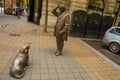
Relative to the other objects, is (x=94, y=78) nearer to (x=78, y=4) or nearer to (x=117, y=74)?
(x=117, y=74)

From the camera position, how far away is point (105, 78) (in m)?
4.67

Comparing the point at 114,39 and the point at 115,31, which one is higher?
the point at 115,31

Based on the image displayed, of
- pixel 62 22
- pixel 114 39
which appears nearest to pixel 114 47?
pixel 114 39

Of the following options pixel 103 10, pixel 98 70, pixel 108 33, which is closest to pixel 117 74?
pixel 98 70

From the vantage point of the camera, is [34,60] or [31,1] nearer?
[34,60]

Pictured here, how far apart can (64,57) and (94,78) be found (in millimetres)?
1789

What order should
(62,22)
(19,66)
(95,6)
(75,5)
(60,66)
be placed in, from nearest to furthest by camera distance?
(19,66)
(60,66)
(62,22)
(75,5)
(95,6)

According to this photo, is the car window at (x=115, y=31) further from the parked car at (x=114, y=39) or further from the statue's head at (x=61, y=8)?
the statue's head at (x=61, y=8)

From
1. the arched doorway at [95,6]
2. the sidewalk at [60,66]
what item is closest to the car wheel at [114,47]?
the sidewalk at [60,66]

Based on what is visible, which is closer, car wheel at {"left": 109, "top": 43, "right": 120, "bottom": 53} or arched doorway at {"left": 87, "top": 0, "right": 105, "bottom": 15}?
car wheel at {"left": 109, "top": 43, "right": 120, "bottom": 53}

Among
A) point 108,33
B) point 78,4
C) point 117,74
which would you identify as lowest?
point 117,74

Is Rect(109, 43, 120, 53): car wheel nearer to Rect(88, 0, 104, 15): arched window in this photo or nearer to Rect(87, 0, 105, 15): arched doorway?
Rect(87, 0, 105, 15): arched doorway

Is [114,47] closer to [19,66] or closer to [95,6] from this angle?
[19,66]

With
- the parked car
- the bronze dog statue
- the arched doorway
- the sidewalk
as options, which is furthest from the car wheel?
the arched doorway
